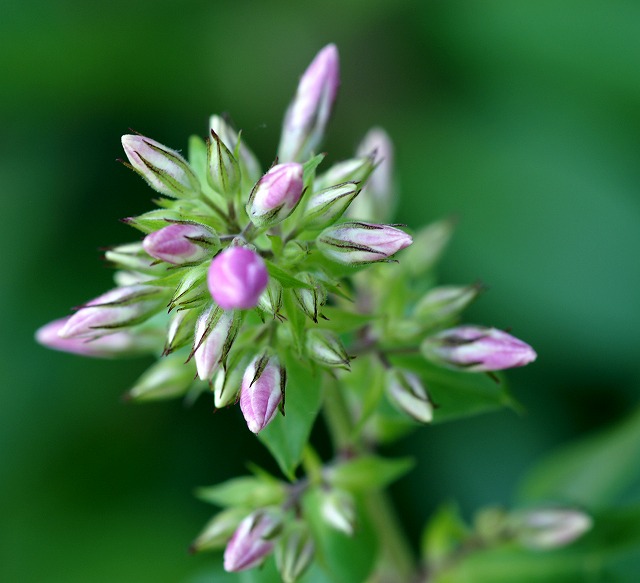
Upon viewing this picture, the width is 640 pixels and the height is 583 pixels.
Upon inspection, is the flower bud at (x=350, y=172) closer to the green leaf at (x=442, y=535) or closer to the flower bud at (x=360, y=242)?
the flower bud at (x=360, y=242)

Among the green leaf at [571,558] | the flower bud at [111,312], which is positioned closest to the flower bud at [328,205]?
the flower bud at [111,312]

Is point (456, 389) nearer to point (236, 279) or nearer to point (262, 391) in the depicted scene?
point (262, 391)

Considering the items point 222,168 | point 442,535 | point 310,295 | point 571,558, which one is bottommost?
point 571,558

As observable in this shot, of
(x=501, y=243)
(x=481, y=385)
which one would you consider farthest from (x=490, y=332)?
(x=501, y=243)

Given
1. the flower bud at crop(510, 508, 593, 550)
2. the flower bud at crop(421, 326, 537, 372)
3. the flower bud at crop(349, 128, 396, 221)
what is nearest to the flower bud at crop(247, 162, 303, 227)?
the flower bud at crop(421, 326, 537, 372)

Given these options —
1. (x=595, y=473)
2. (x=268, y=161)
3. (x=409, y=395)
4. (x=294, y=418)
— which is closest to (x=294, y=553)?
(x=294, y=418)

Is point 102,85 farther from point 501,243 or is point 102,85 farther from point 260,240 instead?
point 260,240
